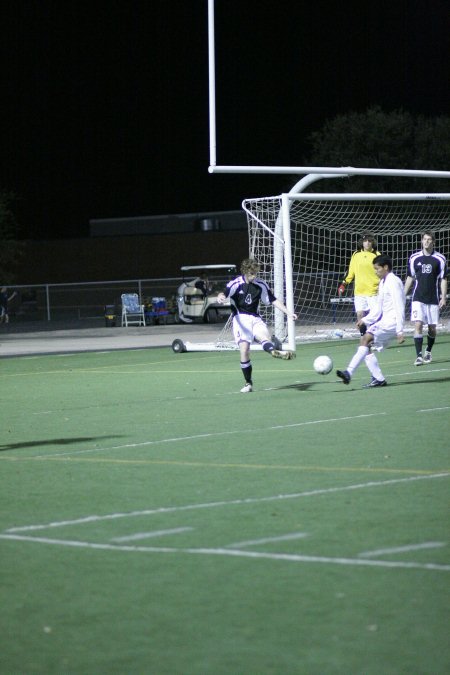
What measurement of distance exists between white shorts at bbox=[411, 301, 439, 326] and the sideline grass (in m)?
4.98

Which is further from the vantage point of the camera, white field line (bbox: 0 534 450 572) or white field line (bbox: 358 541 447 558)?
white field line (bbox: 358 541 447 558)

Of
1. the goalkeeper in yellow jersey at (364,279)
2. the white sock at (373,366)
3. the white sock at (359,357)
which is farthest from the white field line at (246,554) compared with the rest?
the goalkeeper in yellow jersey at (364,279)

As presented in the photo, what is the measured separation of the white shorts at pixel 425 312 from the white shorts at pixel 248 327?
3.75m

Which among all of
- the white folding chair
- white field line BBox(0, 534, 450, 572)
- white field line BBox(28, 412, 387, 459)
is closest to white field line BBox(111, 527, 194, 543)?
white field line BBox(0, 534, 450, 572)

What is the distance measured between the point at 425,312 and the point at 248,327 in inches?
160

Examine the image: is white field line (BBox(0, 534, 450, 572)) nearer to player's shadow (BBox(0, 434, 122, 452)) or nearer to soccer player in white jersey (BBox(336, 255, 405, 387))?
player's shadow (BBox(0, 434, 122, 452))

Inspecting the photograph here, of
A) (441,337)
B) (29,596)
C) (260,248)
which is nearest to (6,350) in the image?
(260,248)

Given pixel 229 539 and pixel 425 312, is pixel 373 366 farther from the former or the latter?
pixel 229 539

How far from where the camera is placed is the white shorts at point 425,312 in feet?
66.7

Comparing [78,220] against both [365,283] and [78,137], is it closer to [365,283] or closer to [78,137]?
[78,137]

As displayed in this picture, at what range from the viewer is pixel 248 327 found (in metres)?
17.6

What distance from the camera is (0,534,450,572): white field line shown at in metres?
6.64

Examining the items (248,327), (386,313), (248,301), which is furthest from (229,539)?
(248,301)

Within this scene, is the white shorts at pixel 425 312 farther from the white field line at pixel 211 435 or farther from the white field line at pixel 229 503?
the white field line at pixel 229 503
